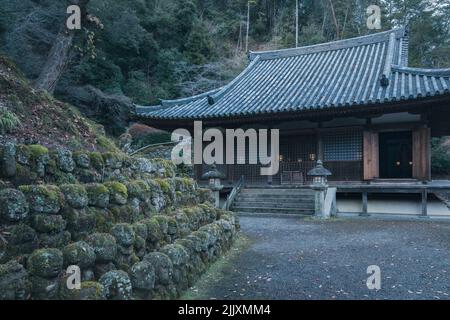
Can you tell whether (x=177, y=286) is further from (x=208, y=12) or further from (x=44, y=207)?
(x=208, y=12)

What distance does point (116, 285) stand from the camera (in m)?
3.37

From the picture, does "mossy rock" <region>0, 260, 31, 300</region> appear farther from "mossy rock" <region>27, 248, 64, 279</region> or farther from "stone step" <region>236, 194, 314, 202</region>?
"stone step" <region>236, 194, 314, 202</region>

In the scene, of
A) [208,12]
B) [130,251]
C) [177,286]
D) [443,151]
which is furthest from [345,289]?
[208,12]

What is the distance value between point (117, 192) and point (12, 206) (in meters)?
1.35

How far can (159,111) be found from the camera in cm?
1441

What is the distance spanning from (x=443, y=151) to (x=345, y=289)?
2516cm

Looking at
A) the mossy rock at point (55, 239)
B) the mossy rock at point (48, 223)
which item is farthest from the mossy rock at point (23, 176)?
the mossy rock at point (55, 239)

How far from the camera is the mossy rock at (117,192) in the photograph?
4.16m

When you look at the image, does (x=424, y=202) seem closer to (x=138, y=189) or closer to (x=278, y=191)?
(x=278, y=191)

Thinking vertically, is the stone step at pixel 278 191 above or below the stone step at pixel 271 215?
above

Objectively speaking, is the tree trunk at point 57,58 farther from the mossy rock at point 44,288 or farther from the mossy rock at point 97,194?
the mossy rock at point 44,288

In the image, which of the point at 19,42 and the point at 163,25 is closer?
the point at 19,42

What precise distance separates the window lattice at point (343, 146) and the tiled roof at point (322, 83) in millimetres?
1584

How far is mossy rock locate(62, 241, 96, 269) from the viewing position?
320cm
